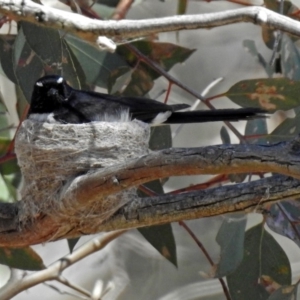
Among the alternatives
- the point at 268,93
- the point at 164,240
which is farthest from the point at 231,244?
the point at 268,93

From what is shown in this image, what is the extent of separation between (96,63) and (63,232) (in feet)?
2.56

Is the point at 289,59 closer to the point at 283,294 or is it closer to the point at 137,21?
the point at 283,294

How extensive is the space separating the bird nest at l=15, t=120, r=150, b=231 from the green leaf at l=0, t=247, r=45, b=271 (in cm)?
30

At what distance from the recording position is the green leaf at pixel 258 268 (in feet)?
6.35

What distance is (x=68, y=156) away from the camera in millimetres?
1694

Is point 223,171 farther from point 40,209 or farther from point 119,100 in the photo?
point 119,100

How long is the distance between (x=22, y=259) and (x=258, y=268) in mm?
668

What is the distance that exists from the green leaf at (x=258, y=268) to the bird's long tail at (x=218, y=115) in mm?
372

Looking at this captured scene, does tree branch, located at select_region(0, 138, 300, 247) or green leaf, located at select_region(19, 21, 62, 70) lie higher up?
green leaf, located at select_region(19, 21, 62, 70)

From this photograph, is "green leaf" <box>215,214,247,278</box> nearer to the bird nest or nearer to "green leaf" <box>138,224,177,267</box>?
"green leaf" <box>138,224,177,267</box>

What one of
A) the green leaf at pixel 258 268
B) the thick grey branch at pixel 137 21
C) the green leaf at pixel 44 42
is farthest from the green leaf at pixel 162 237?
the thick grey branch at pixel 137 21

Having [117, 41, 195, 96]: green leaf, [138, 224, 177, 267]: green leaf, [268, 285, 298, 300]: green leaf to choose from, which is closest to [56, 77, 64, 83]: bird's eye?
[117, 41, 195, 96]: green leaf

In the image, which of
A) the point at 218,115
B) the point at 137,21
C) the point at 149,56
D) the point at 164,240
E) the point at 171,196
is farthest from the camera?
the point at 149,56

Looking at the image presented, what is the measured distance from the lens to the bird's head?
1958 mm
